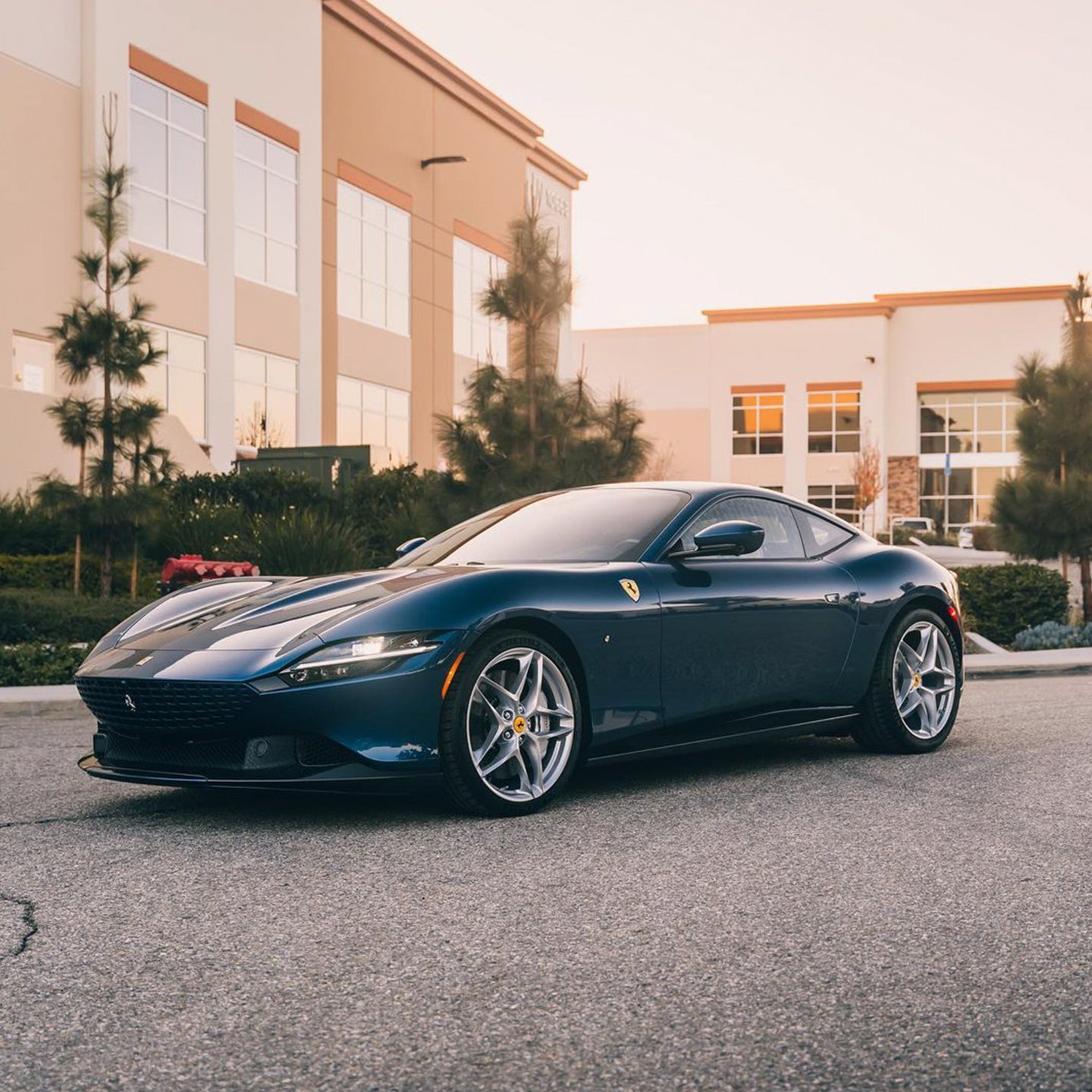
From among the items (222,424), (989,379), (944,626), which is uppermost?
(989,379)

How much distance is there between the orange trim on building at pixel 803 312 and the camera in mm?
65500

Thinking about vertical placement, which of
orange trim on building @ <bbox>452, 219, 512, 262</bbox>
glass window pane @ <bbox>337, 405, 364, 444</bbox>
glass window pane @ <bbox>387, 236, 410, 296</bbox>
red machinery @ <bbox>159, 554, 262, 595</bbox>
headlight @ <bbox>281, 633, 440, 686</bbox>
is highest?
orange trim on building @ <bbox>452, 219, 512, 262</bbox>

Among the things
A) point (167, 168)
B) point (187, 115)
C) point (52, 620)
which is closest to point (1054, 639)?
point (52, 620)

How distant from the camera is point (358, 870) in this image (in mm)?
5109

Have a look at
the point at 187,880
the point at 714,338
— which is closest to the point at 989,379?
the point at 714,338

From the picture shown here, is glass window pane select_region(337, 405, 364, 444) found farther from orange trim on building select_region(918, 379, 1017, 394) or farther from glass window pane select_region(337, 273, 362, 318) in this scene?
orange trim on building select_region(918, 379, 1017, 394)

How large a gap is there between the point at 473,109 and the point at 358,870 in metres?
38.4

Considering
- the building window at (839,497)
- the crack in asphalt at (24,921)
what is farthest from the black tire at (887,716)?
the building window at (839,497)

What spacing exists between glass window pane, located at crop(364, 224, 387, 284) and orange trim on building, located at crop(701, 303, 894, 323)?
32775mm

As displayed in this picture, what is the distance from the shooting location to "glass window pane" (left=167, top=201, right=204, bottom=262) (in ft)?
93.7

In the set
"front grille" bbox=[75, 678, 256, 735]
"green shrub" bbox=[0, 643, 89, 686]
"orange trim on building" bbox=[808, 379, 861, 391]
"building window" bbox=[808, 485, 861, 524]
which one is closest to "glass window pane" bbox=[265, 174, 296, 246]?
"green shrub" bbox=[0, 643, 89, 686]

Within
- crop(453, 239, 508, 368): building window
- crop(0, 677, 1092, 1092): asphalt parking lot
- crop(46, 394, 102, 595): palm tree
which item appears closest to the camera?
crop(0, 677, 1092, 1092): asphalt parking lot

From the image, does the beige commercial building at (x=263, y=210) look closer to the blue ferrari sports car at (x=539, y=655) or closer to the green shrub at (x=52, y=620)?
the green shrub at (x=52, y=620)

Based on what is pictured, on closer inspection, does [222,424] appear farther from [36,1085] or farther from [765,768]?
[36,1085]
